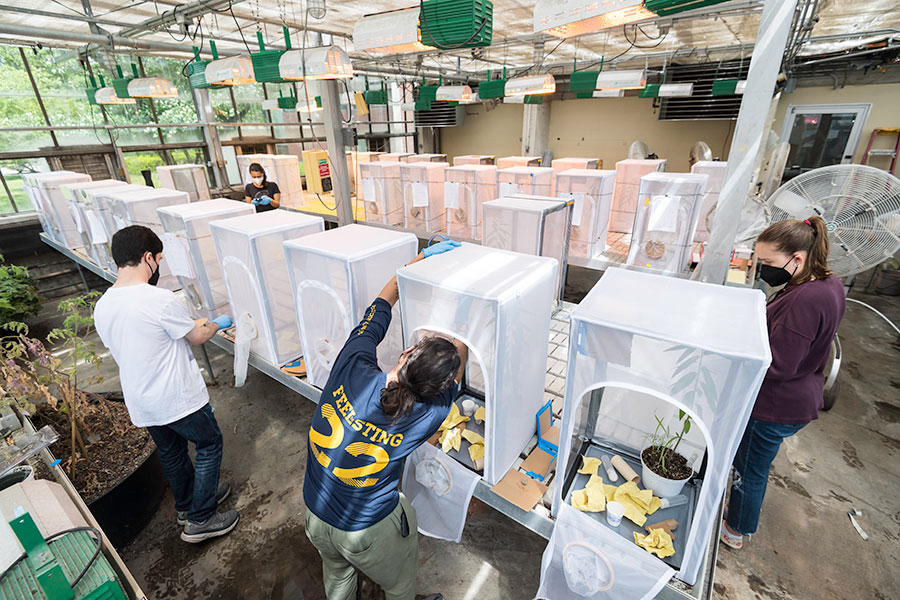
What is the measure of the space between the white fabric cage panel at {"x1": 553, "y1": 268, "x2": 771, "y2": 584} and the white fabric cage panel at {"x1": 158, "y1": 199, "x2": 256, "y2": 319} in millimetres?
2189

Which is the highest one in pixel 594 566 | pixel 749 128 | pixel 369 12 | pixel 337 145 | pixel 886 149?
pixel 369 12

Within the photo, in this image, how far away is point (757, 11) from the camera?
4.08 metres

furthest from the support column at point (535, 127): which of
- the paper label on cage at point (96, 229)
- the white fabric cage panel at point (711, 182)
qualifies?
the paper label on cage at point (96, 229)

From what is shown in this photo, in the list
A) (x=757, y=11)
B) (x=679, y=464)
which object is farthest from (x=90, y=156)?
(x=757, y=11)

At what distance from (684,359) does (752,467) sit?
135cm

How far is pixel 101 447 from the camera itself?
2.46 metres

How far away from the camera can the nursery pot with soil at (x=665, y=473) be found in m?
1.32

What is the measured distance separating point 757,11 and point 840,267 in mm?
2796

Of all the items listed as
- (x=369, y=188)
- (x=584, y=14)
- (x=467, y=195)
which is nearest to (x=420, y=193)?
(x=467, y=195)

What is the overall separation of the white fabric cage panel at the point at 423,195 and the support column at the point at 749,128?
3.03 metres

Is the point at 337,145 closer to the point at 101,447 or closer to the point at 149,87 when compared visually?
the point at 149,87

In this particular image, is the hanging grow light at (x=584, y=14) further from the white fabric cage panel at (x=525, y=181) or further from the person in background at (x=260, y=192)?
the person in background at (x=260, y=192)

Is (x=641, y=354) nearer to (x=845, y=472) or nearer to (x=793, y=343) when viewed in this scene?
(x=793, y=343)

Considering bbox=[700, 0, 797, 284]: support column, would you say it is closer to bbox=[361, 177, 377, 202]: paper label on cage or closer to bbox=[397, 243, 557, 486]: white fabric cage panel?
bbox=[397, 243, 557, 486]: white fabric cage panel
